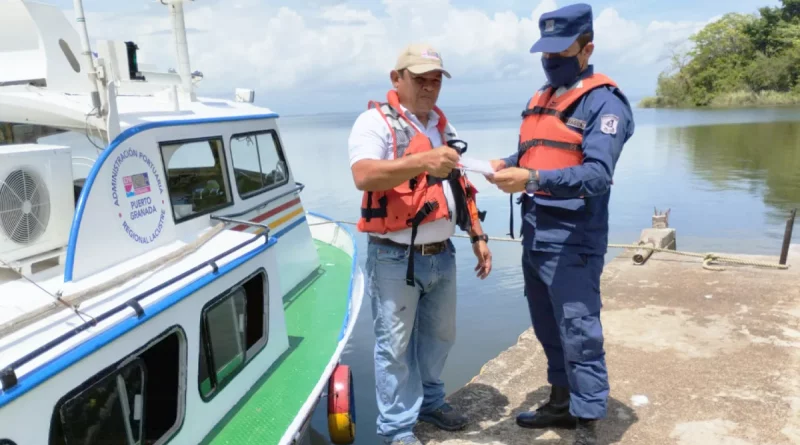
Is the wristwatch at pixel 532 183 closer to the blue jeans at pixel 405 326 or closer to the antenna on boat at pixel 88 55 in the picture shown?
the blue jeans at pixel 405 326

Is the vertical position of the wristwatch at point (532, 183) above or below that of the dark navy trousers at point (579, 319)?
above

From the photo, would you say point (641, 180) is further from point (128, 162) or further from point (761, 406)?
point (128, 162)

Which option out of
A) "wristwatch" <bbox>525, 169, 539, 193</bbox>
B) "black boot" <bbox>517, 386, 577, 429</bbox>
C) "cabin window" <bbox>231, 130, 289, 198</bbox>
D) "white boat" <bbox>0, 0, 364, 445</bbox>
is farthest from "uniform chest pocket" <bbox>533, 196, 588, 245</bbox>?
"cabin window" <bbox>231, 130, 289, 198</bbox>

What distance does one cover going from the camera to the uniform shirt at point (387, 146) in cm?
298

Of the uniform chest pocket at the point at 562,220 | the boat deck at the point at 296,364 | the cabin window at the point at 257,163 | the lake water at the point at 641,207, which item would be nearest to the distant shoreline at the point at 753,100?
the lake water at the point at 641,207

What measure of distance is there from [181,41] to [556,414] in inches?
192

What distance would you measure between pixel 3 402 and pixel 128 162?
185cm

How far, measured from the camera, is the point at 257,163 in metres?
5.66

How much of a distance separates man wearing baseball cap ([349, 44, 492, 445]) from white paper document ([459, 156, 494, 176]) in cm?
10

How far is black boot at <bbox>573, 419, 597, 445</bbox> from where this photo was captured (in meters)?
3.35

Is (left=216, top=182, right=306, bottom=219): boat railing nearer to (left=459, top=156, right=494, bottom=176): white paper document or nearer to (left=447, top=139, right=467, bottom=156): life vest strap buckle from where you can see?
(left=447, top=139, right=467, bottom=156): life vest strap buckle

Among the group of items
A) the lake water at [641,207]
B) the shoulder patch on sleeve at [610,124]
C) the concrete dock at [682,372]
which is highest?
the shoulder patch on sleeve at [610,124]

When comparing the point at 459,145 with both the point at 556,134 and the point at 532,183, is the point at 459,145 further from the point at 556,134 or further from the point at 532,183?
the point at 532,183

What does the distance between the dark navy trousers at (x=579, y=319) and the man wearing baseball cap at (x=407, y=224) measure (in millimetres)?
551
